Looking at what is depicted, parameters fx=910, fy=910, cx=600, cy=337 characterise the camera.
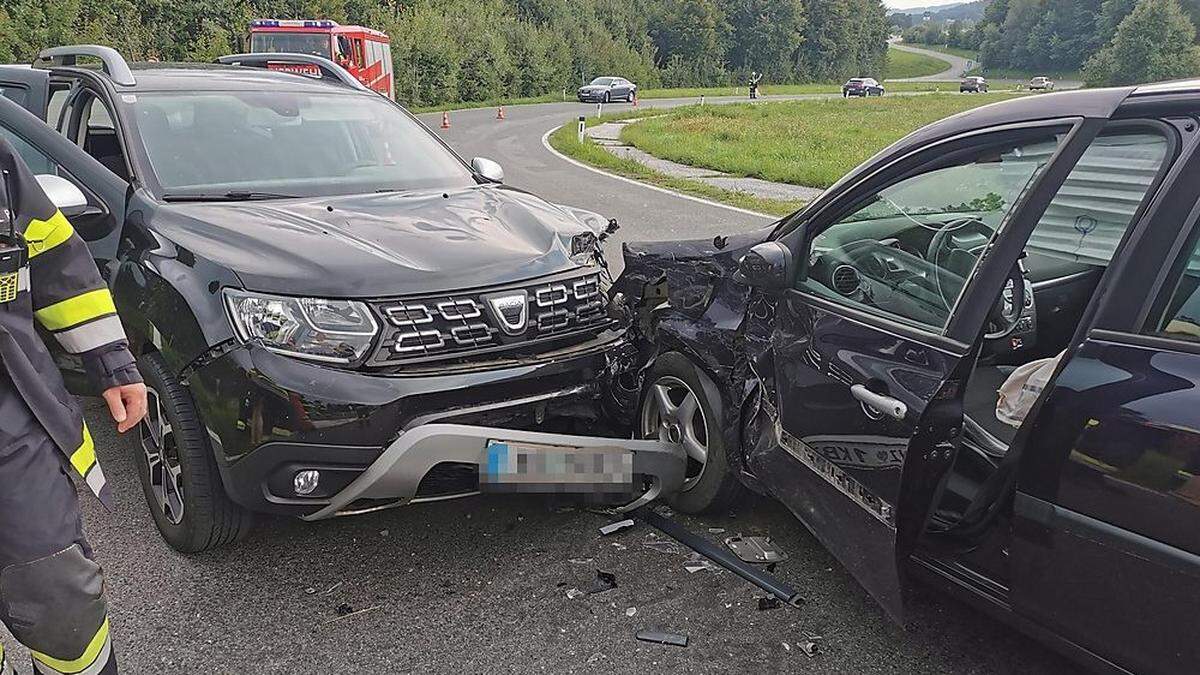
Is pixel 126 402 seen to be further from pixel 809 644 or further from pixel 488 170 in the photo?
pixel 488 170

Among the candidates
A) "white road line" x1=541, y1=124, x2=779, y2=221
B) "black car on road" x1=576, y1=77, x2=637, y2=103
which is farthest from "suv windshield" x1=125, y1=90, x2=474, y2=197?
"black car on road" x1=576, y1=77, x2=637, y2=103

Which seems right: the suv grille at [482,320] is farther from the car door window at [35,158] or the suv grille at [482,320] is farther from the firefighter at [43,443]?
the car door window at [35,158]

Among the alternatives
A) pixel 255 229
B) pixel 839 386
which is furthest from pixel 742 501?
pixel 255 229

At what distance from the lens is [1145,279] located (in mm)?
2021

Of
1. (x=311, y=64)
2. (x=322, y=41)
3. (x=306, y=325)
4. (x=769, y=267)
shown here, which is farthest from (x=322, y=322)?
(x=322, y=41)

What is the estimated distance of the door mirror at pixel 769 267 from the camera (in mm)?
2953

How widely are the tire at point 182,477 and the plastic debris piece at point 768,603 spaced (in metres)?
1.78

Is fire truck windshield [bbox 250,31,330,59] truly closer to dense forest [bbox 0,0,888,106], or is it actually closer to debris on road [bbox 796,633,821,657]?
dense forest [bbox 0,0,888,106]

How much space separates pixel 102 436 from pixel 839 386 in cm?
349

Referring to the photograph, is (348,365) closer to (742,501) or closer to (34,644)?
(34,644)

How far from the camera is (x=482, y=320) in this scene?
3086 millimetres

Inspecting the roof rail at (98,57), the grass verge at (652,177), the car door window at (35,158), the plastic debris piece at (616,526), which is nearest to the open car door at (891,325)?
the plastic debris piece at (616,526)

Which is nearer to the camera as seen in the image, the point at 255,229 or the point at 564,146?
the point at 255,229

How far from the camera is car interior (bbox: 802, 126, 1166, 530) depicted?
235 centimetres
